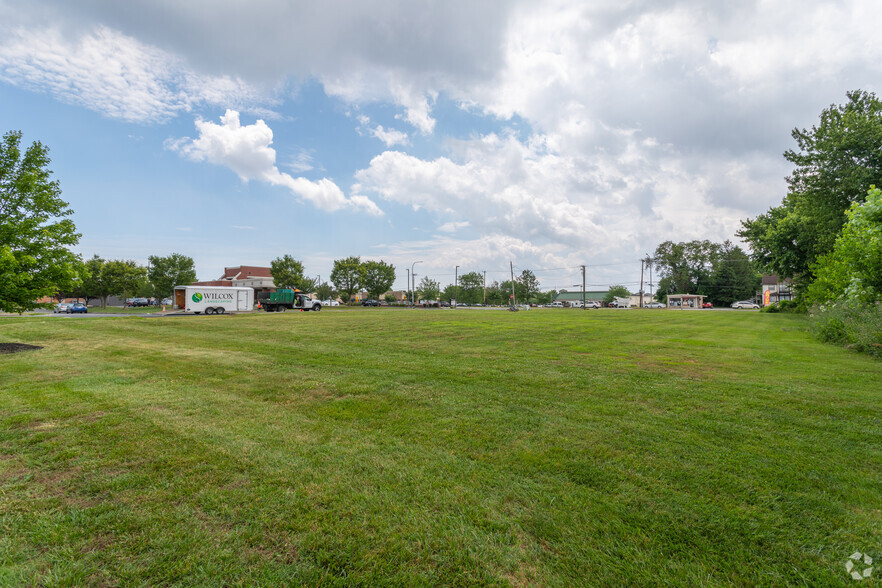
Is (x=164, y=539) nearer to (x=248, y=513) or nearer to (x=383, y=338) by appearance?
(x=248, y=513)

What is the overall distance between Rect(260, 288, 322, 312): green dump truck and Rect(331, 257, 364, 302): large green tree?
27555 millimetres

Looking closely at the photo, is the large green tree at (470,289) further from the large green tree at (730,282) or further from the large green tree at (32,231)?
the large green tree at (32,231)

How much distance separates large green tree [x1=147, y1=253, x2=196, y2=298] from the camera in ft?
178

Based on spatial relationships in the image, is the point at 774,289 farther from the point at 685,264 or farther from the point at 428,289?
the point at 428,289

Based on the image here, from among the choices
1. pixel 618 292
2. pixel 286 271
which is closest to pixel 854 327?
pixel 286 271

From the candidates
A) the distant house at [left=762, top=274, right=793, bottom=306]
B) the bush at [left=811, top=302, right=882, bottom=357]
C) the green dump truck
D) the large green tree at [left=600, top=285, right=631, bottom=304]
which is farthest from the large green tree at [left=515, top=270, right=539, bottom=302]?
the bush at [left=811, top=302, right=882, bottom=357]

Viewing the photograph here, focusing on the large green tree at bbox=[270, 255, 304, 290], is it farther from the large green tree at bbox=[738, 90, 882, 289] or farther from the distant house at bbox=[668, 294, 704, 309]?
the distant house at bbox=[668, 294, 704, 309]

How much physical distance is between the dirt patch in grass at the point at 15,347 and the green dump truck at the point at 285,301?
2972 centimetres

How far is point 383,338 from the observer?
13000 millimetres

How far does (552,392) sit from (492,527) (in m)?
3.68

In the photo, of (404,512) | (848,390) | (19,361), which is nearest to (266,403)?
(404,512)

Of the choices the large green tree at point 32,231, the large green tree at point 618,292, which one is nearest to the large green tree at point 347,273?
the large green tree at point 32,231

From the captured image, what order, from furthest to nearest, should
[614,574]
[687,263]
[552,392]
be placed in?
[687,263] → [552,392] → [614,574]

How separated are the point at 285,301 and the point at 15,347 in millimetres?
30535
